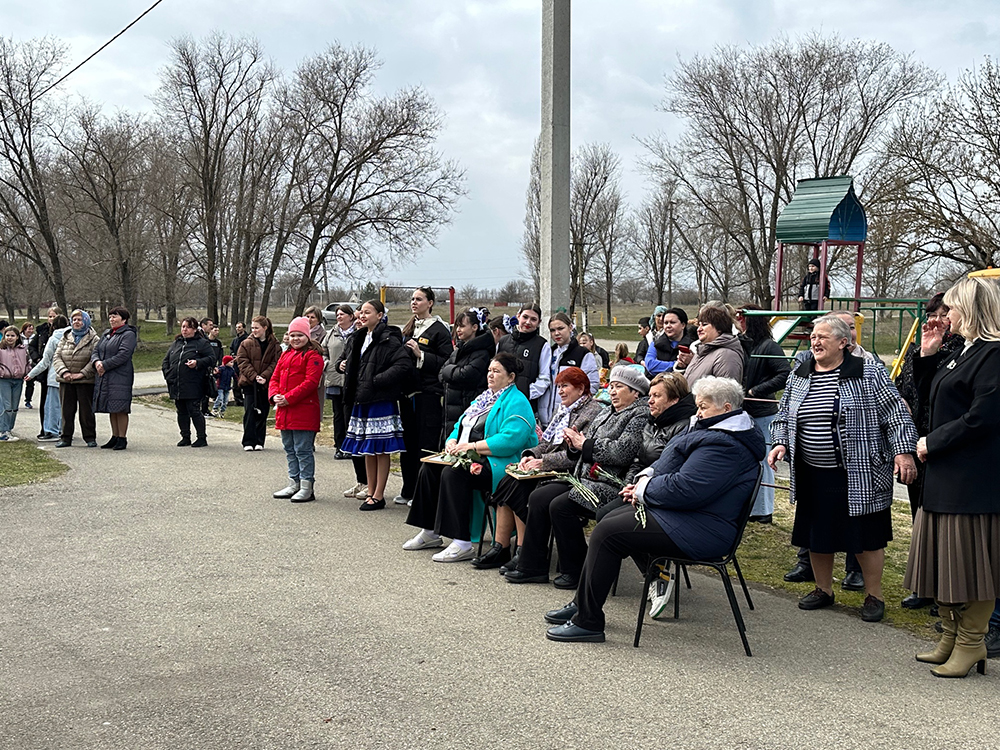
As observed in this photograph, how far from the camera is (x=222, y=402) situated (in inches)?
745

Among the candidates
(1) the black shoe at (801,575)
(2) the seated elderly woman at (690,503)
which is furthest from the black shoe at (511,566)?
(1) the black shoe at (801,575)

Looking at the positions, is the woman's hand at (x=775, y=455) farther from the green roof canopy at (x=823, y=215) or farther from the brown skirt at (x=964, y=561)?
the green roof canopy at (x=823, y=215)

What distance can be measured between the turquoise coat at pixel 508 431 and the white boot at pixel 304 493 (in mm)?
2866

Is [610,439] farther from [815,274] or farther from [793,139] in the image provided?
[793,139]

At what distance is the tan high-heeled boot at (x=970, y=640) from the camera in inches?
185

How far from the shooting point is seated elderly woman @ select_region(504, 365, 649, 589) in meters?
6.00

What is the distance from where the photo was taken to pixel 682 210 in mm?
39344

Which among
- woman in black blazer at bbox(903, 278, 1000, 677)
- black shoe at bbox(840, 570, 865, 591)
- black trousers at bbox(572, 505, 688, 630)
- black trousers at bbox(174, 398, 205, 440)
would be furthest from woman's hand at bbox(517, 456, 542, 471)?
black trousers at bbox(174, 398, 205, 440)

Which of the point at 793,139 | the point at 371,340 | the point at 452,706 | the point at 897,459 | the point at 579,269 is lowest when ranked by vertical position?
the point at 452,706

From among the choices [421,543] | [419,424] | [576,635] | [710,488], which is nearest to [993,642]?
[710,488]

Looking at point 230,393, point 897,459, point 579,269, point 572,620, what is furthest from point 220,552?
point 579,269

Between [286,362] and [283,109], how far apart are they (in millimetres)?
32403

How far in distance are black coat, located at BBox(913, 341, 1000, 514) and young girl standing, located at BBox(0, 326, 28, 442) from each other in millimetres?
12842

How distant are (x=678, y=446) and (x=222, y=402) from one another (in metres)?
15.1
